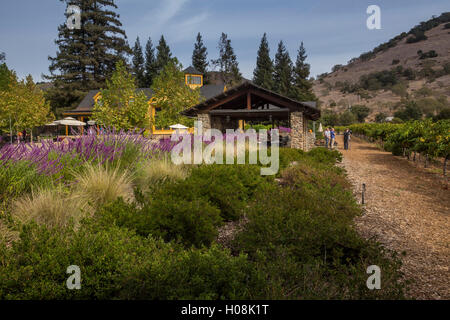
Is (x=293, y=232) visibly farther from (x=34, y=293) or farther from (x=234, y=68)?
(x=234, y=68)

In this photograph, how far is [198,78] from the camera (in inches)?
1668

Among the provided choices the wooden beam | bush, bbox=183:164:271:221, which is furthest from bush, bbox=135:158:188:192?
the wooden beam

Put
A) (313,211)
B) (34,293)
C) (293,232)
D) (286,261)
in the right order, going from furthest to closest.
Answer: (313,211)
(293,232)
(286,261)
(34,293)

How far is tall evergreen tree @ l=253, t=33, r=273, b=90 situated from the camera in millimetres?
56700

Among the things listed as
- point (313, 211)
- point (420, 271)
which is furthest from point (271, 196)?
point (420, 271)

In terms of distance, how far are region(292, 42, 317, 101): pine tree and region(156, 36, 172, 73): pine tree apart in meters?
25.3

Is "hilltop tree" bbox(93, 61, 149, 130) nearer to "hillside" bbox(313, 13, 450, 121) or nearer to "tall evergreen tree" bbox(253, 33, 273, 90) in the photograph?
"tall evergreen tree" bbox(253, 33, 273, 90)

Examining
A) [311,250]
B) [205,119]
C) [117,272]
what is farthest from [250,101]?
[117,272]

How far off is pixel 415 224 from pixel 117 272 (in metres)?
4.91

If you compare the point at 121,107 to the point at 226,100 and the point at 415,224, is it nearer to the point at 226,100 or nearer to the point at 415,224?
the point at 226,100

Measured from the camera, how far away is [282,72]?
184 feet
